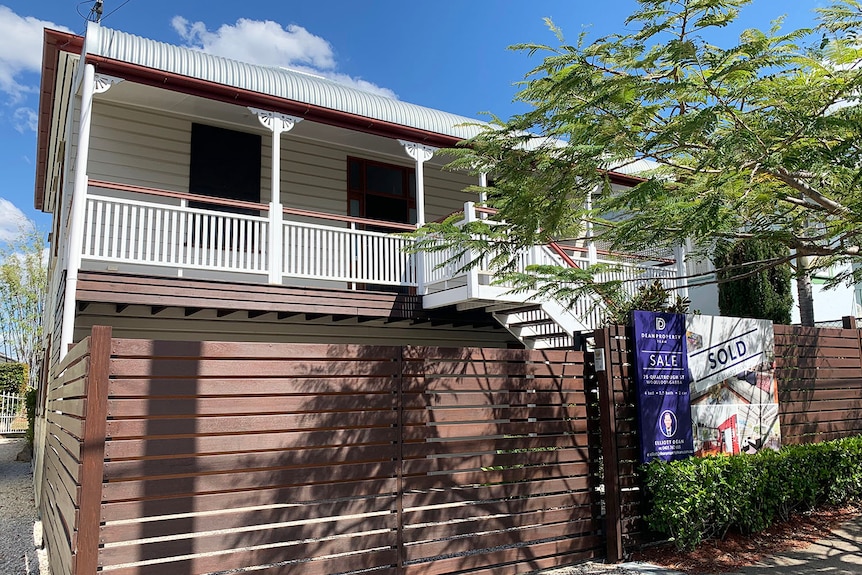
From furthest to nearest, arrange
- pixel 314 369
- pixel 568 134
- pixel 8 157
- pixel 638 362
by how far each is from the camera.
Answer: pixel 8 157 → pixel 638 362 → pixel 568 134 → pixel 314 369

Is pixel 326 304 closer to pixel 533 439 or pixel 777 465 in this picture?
pixel 533 439

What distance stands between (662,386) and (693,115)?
2.64 m

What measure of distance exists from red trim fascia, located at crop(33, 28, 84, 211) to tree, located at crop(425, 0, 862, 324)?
644 cm

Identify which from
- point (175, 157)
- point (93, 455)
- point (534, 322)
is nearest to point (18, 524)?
point (175, 157)

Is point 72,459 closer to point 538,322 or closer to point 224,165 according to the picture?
point 538,322

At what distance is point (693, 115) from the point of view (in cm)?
449

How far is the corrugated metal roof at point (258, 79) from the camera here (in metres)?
8.37

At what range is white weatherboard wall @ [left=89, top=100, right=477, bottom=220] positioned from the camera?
9.59 meters

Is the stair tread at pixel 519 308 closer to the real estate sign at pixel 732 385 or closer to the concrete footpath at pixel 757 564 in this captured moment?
the real estate sign at pixel 732 385

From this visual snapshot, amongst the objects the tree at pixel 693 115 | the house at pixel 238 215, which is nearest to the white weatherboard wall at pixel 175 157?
the house at pixel 238 215

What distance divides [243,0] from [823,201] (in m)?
19.0

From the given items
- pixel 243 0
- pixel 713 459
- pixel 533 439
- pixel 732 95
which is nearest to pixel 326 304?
pixel 533 439

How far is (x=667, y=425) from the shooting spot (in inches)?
234

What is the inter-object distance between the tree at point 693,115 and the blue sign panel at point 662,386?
1053 millimetres
